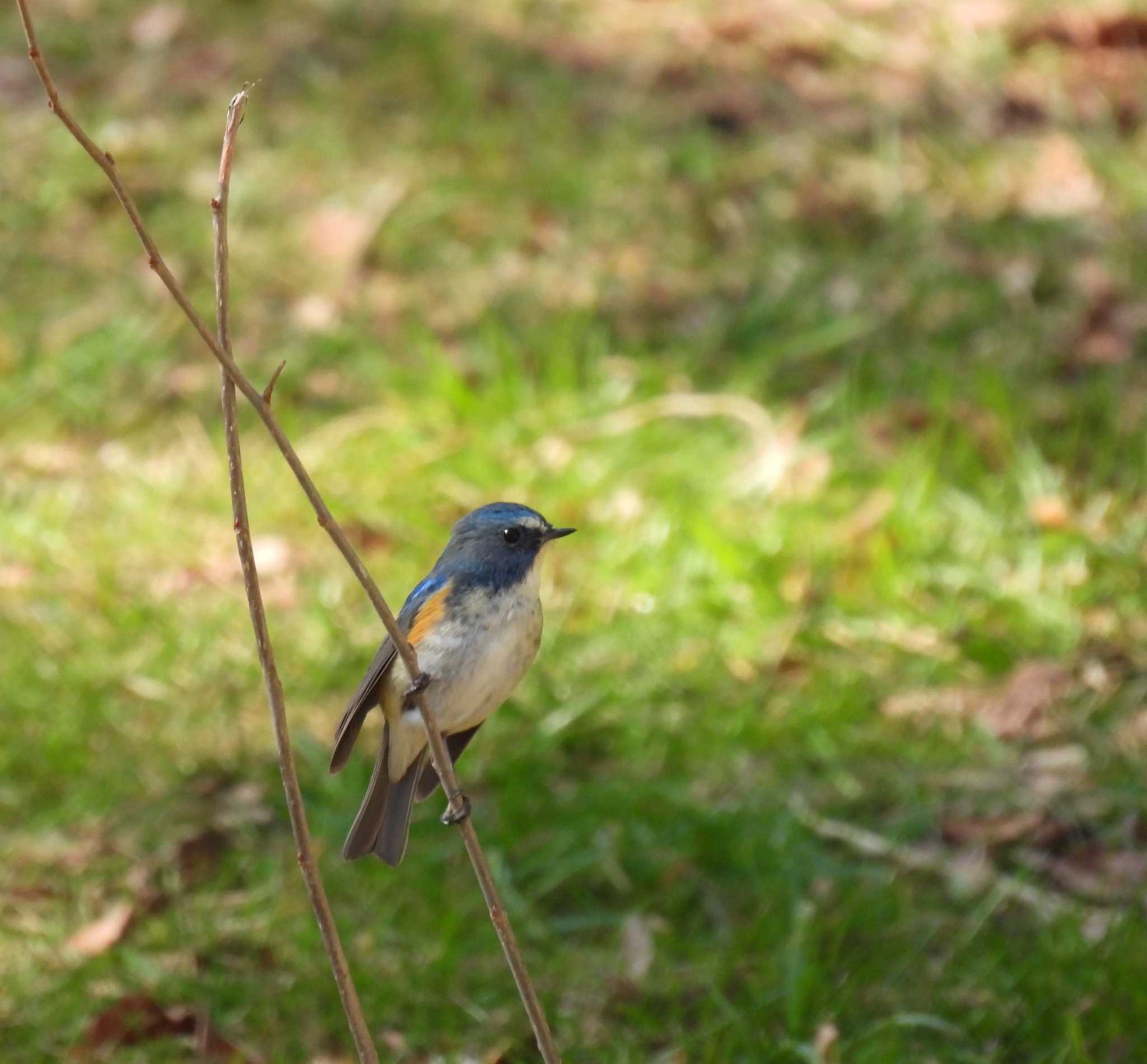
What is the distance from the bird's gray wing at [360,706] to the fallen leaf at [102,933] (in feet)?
5.25

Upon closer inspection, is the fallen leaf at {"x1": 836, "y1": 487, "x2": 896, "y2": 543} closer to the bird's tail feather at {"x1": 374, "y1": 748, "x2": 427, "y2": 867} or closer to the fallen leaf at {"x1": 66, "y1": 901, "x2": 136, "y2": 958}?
the fallen leaf at {"x1": 66, "y1": 901, "x2": 136, "y2": 958}

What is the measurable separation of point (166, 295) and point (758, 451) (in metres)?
2.17

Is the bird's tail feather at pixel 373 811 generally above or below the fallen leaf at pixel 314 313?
above

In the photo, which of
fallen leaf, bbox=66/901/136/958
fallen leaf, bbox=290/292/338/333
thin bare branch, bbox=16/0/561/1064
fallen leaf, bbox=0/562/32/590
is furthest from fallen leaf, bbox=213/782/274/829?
fallen leaf, bbox=290/292/338/333

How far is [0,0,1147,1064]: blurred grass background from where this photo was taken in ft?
11.2

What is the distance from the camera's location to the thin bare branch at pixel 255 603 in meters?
1.79

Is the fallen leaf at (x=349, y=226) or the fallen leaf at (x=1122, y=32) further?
the fallen leaf at (x=1122, y=32)

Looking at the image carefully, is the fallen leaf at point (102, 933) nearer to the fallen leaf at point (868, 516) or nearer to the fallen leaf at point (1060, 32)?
the fallen leaf at point (868, 516)

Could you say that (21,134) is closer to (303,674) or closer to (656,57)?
(656,57)

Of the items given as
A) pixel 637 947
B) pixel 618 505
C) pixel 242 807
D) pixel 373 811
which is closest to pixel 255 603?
pixel 373 811

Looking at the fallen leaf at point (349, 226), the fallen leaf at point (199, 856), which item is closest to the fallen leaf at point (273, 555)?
the fallen leaf at point (199, 856)

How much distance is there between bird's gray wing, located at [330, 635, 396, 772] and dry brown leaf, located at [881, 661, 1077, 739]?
2343 mm

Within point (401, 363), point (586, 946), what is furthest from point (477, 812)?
point (401, 363)

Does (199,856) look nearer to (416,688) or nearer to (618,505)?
(618,505)
